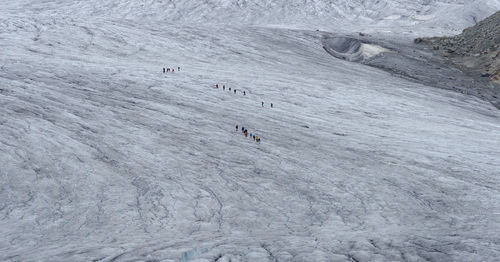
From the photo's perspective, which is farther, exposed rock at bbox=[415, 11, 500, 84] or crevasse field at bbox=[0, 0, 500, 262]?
exposed rock at bbox=[415, 11, 500, 84]

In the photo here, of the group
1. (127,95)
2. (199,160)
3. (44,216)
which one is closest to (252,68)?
(127,95)

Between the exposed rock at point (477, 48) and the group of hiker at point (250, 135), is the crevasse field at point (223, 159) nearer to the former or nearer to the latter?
the group of hiker at point (250, 135)

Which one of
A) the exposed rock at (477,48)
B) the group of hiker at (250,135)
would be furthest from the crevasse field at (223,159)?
the exposed rock at (477,48)

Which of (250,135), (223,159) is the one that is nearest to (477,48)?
(250,135)

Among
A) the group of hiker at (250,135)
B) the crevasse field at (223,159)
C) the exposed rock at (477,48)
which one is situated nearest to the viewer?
the crevasse field at (223,159)

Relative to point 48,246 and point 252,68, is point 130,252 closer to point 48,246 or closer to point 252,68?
point 48,246

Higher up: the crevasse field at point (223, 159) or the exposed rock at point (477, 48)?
the exposed rock at point (477, 48)

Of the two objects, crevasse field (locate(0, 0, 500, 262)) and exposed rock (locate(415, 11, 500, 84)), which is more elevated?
exposed rock (locate(415, 11, 500, 84))

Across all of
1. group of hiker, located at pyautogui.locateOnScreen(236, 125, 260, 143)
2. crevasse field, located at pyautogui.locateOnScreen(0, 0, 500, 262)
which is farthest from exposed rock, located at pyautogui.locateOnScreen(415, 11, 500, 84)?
group of hiker, located at pyautogui.locateOnScreen(236, 125, 260, 143)

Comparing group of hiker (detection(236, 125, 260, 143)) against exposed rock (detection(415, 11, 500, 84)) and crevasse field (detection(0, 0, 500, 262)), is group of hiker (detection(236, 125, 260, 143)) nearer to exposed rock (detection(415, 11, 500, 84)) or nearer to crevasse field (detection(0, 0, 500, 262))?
crevasse field (detection(0, 0, 500, 262))

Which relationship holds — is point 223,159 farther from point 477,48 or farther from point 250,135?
point 477,48

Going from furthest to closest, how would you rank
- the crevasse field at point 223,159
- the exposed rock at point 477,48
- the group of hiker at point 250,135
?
the exposed rock at point 477,48 → the group of hiker at point 250,135 → the crevasse field at point 223,159
